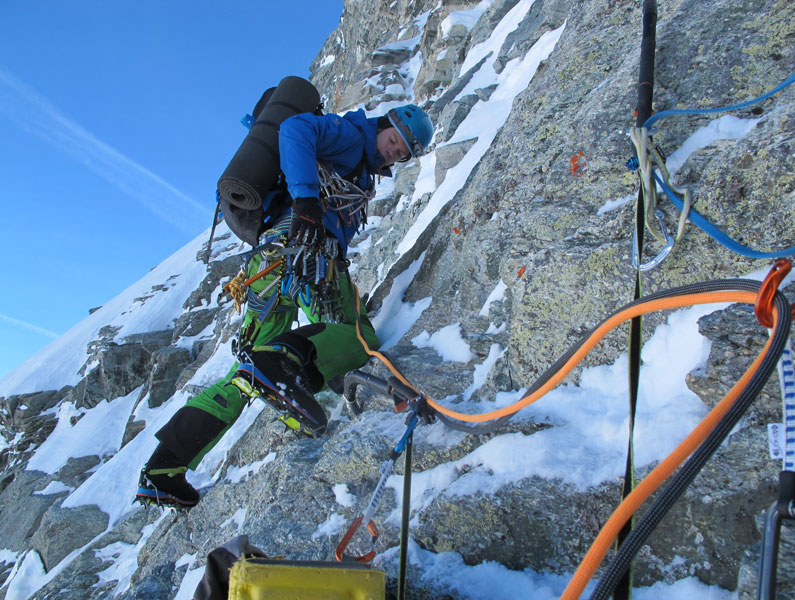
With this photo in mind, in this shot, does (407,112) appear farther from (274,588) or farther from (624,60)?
(274,588)

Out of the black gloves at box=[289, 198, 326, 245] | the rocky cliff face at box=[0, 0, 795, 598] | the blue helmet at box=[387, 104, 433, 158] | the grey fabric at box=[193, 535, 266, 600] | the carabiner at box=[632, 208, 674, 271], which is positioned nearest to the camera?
the grey fabric at box=[193, 535, 266, 600]

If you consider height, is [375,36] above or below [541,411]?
above

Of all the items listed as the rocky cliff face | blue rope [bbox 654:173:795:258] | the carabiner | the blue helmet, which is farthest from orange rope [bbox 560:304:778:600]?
the blue helmet

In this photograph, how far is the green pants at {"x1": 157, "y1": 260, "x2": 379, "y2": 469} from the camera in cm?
310

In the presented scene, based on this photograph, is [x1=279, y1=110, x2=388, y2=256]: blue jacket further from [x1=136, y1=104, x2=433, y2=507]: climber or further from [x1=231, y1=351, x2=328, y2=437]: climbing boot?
[x1=231, y1=351, x2=328, y2=437]: climbing boot

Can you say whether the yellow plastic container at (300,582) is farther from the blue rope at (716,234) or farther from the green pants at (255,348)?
the green pants at (255,348)

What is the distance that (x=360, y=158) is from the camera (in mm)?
4141

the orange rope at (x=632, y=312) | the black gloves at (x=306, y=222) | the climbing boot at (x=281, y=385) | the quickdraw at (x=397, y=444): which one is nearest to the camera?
the orange rope at (x=632, y=312)

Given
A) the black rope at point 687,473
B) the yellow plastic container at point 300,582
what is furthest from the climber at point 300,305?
the black rope at point 687,473

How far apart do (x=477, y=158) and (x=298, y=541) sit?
5.11 m

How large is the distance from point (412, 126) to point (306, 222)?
1.48 metres

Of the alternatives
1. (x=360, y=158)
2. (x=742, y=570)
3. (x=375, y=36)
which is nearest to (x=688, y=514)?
(x=742, y=570)

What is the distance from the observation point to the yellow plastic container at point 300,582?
1164 mm

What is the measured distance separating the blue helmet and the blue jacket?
222 millimetres
